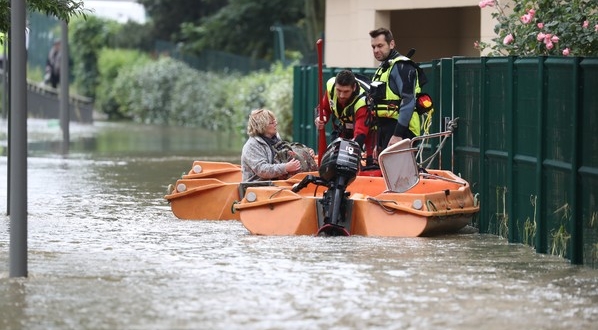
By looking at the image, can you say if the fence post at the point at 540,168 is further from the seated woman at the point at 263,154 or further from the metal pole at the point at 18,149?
the metal pole at the point at 18,149

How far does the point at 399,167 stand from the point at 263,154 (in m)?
1.82

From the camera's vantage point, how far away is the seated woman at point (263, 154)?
48.2ft

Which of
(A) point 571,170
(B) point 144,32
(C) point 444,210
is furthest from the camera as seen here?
(B) point 144,32

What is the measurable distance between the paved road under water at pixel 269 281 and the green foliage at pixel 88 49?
3775 cm

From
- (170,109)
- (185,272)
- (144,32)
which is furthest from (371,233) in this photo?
(144,32)

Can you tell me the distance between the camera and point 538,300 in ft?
31.0

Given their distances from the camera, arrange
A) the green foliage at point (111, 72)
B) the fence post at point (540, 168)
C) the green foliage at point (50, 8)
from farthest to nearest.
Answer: the green foliage at point (111, 72) → the green foliage at point (50, 8) → the fence post at point (540, 168)

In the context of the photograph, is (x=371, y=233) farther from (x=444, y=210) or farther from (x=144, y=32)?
(x=144, y=32)

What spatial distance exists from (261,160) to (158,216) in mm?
1272

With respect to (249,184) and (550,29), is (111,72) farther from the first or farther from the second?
(249,184)

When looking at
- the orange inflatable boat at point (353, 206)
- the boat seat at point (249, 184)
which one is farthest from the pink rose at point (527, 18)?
the boat seat at point (249, 184)

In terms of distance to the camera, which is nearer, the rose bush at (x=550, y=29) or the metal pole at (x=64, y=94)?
the rose bush at (x=550, y=29)

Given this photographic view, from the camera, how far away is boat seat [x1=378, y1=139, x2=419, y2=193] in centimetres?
1330

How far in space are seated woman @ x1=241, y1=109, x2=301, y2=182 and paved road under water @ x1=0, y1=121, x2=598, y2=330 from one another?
575 mm
